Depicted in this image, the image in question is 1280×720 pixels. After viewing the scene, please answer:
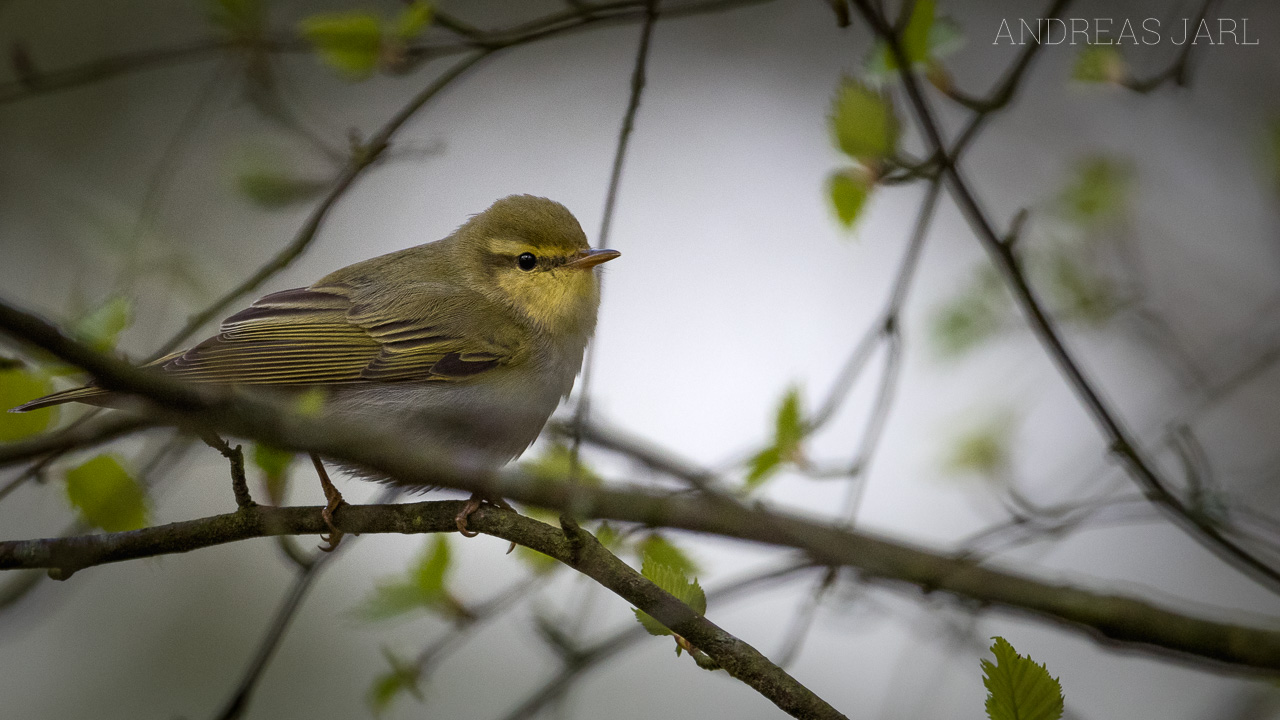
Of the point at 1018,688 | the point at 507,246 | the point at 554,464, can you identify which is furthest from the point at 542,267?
the point at 1018,688

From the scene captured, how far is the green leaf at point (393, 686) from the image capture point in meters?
1.46

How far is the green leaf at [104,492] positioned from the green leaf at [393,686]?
1.93 ft

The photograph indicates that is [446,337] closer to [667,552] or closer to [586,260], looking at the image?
[586,260]

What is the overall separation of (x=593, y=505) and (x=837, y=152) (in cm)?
79

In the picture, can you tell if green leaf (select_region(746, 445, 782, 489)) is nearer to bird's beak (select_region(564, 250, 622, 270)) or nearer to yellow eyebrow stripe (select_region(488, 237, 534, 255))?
bird's beak (select_region(564, 250, 622, 270))

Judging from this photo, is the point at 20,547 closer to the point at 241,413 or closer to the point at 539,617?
the point at 241,413

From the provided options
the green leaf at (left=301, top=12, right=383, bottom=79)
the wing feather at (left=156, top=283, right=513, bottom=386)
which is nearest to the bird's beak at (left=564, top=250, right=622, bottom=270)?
the wing feather at (left=156, top=283, right=513, bottom=386)

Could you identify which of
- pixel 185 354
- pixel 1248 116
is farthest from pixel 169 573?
pixel 1248 116

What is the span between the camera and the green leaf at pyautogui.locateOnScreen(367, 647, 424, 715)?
146 cm

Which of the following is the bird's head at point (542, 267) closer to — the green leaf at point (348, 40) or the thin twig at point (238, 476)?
the green leaf at point (348, 40)

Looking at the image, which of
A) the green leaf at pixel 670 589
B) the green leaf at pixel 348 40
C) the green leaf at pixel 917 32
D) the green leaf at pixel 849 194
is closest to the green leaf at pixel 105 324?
the green leaf at pixel 348 40

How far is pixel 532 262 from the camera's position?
2.22 meters

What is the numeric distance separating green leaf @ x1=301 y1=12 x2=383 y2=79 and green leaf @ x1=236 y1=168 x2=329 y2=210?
36 centimetres

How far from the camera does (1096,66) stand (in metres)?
1.64
